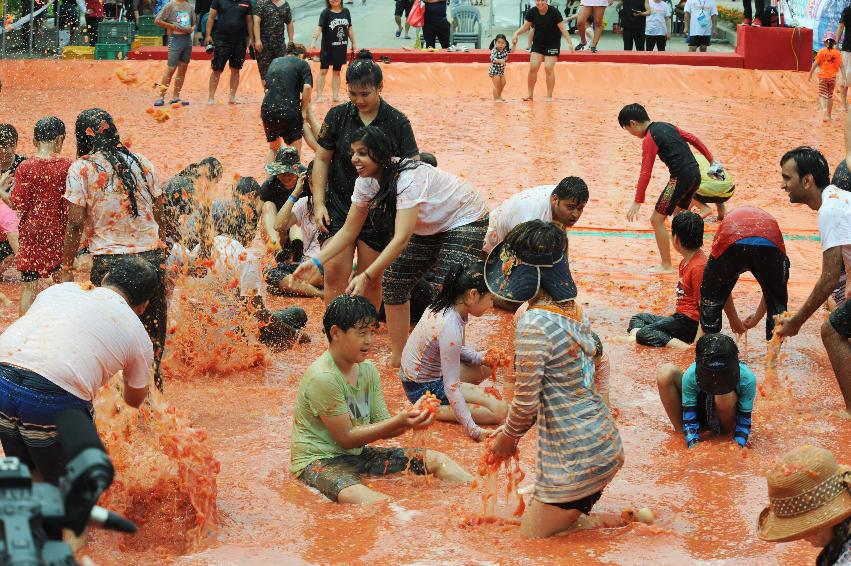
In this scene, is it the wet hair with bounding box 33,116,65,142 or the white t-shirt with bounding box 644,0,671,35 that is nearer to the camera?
the wet hair with bounding box 33,116,65,142

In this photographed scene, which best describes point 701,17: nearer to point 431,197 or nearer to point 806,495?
point 431,197

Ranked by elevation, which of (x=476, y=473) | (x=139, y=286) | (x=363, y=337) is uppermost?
(x=139, y=286)

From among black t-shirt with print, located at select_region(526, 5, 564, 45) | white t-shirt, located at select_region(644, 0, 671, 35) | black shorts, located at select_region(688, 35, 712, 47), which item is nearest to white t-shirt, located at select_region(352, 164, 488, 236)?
black t-shirt with print, located at select_region(526, 5, 564, 45)

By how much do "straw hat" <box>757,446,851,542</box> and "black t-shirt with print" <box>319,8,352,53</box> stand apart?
1554cm

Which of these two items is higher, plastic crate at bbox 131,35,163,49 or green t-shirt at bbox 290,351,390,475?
plastic crate at bbox 131,35,163,49

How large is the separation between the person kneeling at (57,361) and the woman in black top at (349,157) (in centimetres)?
270

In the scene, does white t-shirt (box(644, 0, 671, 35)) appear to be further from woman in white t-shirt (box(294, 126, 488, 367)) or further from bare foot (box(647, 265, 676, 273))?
woman in white t-shirt (box(294, 126, 488, 367))

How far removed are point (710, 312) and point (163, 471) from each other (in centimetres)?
400

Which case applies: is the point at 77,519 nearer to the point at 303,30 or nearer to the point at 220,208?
the point at 220,208

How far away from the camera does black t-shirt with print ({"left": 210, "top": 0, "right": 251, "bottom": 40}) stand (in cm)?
1791

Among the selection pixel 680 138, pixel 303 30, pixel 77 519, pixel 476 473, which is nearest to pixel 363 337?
pixel 476 473

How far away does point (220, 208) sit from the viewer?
8.62 meters

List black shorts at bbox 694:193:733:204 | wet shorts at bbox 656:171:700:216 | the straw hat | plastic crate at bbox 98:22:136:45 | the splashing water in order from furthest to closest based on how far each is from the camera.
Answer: plastic crate at bbox 98:22:136:45 → black shorts at bbox 694:193:733:204 → wet shorts at bbox 656:171:700:216 → the splashing water → the straw hat

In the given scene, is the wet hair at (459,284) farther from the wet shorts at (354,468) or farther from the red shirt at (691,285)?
Result: the red shirt at (691,285)
